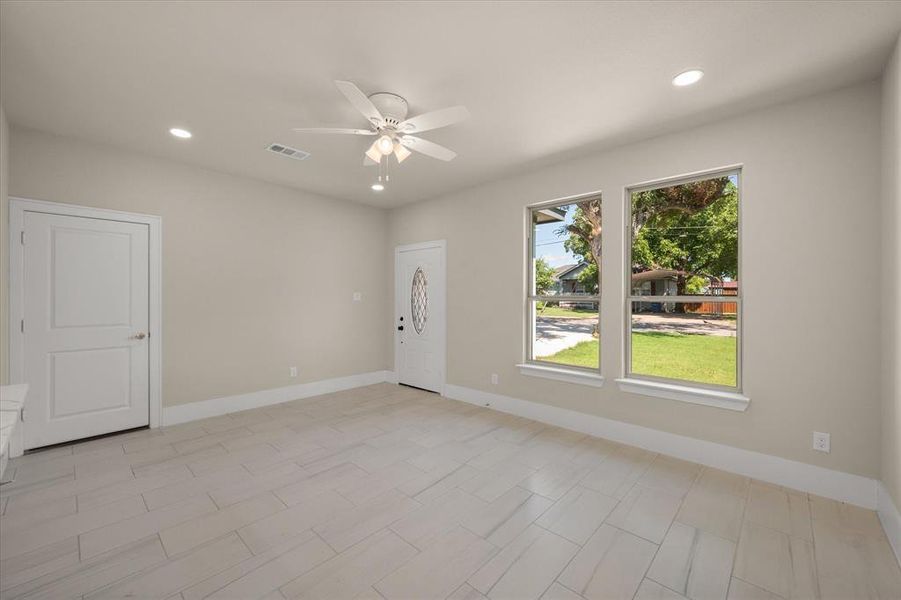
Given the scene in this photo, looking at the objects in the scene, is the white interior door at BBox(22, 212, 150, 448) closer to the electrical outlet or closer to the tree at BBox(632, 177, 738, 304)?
the tree at BBox(632, 177, 738, 304)

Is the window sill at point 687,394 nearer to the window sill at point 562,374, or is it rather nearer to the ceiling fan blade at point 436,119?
the window sill at point 562,374

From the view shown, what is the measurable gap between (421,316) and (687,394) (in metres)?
3.37

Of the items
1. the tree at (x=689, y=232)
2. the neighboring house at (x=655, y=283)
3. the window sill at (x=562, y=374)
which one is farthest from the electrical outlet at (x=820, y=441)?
the window sill at (x=562, y=374)

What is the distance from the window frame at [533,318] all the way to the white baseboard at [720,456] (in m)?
0.35

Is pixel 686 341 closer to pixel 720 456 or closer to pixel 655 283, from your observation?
pixel 655 283

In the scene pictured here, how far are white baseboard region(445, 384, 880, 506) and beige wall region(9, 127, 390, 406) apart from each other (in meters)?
2.70

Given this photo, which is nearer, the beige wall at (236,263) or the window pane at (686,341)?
the window pane at (686,341)

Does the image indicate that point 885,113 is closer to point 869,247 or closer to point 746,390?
point 869,247

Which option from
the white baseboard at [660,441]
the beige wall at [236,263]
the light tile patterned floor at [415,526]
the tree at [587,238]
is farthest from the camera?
the tree at [587,238]

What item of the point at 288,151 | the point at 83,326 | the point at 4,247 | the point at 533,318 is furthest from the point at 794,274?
the point at 4,247

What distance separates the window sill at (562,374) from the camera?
364 cm

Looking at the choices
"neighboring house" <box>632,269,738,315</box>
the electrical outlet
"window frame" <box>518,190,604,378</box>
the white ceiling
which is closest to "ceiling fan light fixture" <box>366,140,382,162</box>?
the white ceiling

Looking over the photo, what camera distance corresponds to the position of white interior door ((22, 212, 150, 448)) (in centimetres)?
323

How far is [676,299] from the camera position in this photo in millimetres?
3256
